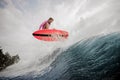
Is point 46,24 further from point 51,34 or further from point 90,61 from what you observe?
point 90,61

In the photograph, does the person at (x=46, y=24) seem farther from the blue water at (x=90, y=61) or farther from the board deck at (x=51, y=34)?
the blue water at (x=90, y=61)

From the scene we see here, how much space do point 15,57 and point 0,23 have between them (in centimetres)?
812

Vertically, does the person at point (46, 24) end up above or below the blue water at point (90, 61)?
above

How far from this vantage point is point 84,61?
15.5 feet

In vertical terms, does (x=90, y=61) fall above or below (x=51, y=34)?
below

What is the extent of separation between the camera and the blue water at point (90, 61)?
3854 mm

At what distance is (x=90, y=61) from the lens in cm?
452

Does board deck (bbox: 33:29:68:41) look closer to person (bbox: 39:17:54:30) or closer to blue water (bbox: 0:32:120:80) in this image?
person (bbox: 39:17:54:30)

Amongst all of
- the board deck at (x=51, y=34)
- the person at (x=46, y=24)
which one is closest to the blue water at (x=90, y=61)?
the board deck at (x=51, y=34)

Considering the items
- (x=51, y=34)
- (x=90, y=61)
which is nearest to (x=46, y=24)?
(x=51, y=34)

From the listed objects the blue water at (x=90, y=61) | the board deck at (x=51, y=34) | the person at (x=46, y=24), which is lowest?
the blue water at (x=90, y=61)

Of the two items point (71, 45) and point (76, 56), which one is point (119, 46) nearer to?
point (76, 56)

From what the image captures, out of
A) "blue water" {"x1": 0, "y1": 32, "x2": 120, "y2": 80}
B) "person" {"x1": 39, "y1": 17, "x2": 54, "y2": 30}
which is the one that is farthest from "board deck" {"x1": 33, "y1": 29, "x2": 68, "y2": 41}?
"blue water" {"x1": 0, "y1": 32, "x2": 120, "y2": 80}

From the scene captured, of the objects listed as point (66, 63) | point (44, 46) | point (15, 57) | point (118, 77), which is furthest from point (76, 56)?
point (15, 57)
